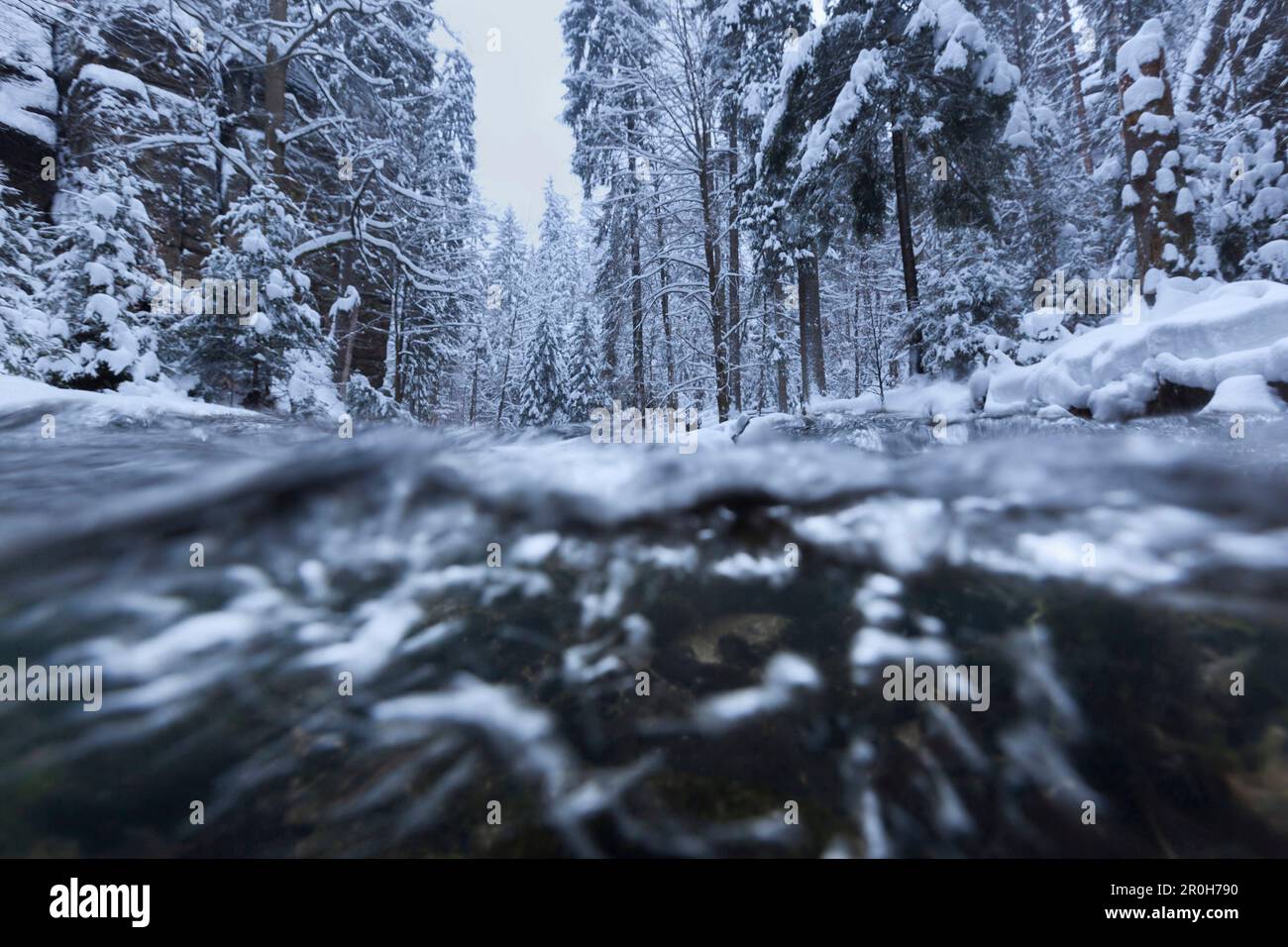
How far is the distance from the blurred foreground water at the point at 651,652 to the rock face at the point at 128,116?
11.8 m

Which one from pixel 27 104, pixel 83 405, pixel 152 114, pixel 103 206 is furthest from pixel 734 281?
pixel 27 104

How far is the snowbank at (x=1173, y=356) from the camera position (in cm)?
453

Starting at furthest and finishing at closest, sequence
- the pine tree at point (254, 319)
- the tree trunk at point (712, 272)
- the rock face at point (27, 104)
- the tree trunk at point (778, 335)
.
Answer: the tree trunk at point (778, 335)
the tree trunk at point (712, 272)
the rock face at point (27, 104)
the pine tree at point (254, 319)

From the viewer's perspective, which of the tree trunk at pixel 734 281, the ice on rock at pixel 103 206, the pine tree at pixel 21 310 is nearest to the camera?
the pine tree at pixel 21 310

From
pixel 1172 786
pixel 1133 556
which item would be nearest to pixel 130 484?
pixel 1172 786

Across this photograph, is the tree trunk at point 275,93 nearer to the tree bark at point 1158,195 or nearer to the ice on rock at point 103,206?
the ice on rock at point 103,206

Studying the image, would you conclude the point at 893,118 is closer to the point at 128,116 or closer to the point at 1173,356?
the point at 1173,356

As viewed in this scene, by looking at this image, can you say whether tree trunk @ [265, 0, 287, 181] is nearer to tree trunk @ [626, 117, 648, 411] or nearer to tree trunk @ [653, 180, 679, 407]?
tree trunk @ [626, 117, 648, 411]

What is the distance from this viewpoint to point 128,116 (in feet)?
38.0

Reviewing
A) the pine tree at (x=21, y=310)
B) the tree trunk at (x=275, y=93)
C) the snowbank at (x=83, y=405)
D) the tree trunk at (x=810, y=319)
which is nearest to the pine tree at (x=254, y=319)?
the pine tree at (x=21, y=310)

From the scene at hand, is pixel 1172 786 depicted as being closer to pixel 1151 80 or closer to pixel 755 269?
pixel 1151 80

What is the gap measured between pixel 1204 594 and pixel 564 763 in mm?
2484

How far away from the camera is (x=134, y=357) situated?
8273 mm

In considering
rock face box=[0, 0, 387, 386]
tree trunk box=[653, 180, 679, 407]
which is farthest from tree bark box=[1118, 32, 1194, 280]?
rock face box=[0, 0, 387, 386]
